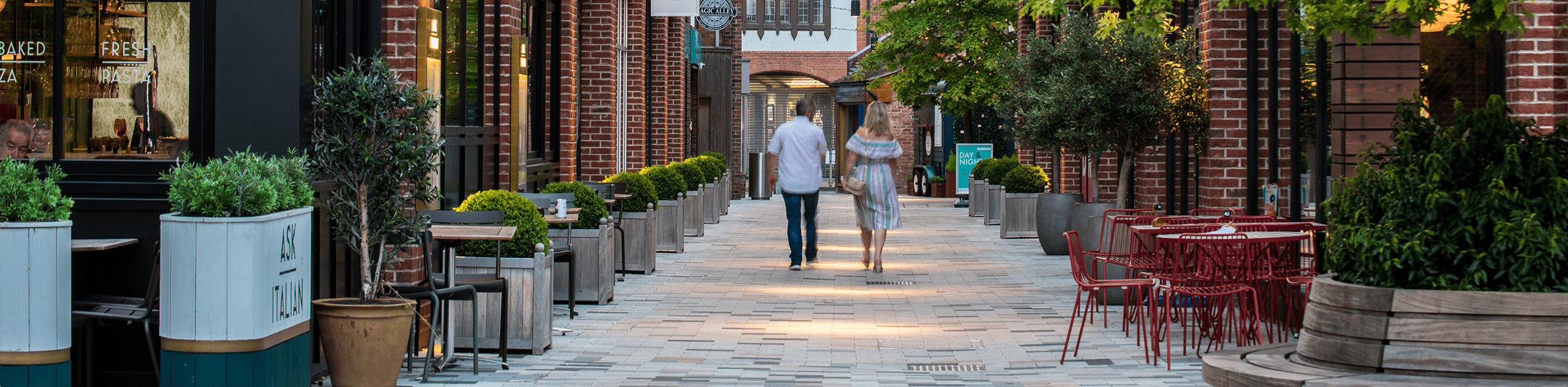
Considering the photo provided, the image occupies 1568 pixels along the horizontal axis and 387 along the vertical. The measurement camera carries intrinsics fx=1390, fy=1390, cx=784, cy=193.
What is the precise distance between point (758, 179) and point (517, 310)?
2010 centimetres

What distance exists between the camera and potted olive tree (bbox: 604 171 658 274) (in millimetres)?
11148

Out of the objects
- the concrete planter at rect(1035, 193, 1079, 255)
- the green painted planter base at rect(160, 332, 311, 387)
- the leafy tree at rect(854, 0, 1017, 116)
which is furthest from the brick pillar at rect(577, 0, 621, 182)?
the green painted planter base at rect(160, 332, 311, 387)

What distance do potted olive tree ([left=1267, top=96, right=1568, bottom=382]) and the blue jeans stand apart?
6.82m

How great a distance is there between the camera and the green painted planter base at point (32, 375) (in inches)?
191

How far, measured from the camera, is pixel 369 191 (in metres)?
5.71

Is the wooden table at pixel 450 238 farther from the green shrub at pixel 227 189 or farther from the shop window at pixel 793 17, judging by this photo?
the shop window at pixel 793 17

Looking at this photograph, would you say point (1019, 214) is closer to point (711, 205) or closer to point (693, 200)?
point (693, 200)

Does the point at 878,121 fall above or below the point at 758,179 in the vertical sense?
above

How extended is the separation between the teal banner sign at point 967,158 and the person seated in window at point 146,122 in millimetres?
17885

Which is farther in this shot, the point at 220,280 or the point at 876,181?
the point at 876,181

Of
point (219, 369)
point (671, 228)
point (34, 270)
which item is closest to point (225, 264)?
point (219, 369)

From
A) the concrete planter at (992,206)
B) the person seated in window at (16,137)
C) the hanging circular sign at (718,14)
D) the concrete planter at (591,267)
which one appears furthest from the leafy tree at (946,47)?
the person seated in window at (16,137)

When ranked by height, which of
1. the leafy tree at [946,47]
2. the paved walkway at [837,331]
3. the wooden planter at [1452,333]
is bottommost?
the paved walkway at [837,331]

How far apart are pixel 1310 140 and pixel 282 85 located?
20.3 feet
